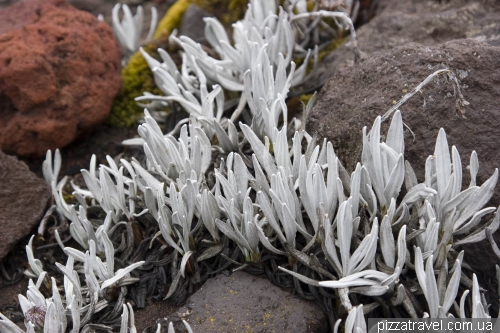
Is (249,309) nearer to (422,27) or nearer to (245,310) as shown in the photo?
(245,310)

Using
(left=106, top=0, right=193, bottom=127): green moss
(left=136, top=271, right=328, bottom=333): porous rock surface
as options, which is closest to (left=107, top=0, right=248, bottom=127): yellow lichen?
(left=106, top=0, right=193, bottom=127): green moss

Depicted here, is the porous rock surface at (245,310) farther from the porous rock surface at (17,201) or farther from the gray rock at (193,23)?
the gray rock at (193,23)

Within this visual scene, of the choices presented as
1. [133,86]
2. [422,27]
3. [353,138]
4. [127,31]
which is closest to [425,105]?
[353,138]

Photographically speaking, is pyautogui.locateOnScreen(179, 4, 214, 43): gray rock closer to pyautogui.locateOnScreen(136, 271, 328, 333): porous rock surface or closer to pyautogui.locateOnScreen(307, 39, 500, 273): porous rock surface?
pyautogui.locateOnScreen(307, 39, 500, 273): porous rock surface

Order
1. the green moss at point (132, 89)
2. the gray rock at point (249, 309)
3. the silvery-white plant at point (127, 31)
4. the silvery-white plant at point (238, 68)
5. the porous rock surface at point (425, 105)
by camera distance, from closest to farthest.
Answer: the gray rock at point (249, 309) < the porous rock surface at point (425, 105) < the silvery-white plant at point (238, 68) < the green moss at point (132, 89) < the silvery-white plant at point (127, 31)

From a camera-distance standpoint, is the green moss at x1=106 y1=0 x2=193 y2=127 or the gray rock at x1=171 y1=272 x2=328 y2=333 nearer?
the gray rock at x1=171 y1=272 x2=328 y2=333

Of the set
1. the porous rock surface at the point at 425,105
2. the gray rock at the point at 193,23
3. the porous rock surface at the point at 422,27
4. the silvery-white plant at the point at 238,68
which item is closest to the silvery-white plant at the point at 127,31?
the gray rock at the point at 193,23

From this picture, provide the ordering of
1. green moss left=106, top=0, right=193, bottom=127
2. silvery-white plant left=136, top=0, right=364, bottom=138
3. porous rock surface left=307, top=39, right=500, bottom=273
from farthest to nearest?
green moss left=106, top=0, right=193, bottom=127 → silvery-white plant left=136, top=0, right=364, bottom=138 → porous rock surface left=307, top=39, right=500, bottom=273
